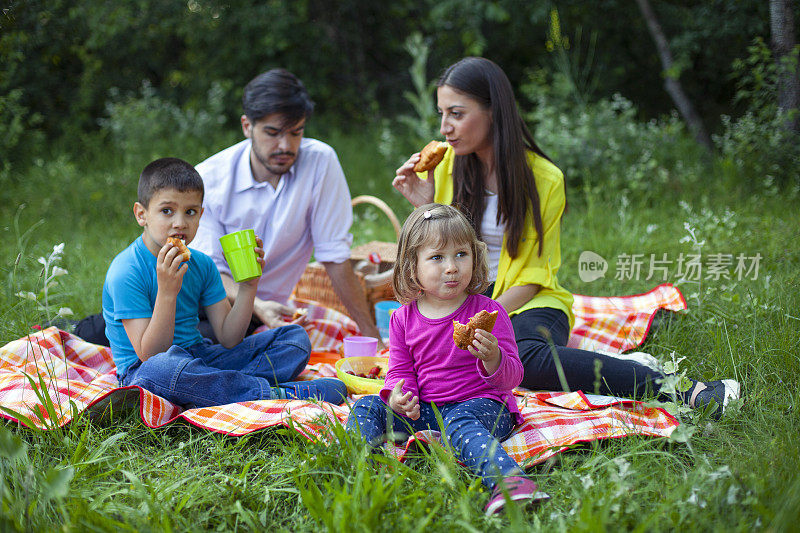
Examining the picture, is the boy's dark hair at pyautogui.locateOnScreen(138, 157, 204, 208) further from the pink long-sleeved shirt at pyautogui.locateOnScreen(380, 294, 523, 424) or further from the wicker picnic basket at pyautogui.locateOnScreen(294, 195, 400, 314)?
the wicker picnic basket at pyautogui.locateOnScreen(294, 195, 400, 314)

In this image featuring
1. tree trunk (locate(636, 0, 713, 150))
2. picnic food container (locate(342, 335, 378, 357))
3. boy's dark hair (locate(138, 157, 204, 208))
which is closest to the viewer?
boy's dark hair (locate(138, 157, 204, 208))

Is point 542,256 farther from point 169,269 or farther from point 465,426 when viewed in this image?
point 169,269

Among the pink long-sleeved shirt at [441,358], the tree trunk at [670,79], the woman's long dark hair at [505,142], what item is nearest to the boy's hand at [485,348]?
the pink long-sleeved shirt at [441,358]

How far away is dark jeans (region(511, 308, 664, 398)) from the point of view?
2.57 m

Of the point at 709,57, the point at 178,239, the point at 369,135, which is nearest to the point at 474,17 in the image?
the point at 369,135

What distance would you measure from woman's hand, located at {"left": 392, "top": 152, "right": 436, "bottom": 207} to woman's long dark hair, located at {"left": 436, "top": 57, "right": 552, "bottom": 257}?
19 cm

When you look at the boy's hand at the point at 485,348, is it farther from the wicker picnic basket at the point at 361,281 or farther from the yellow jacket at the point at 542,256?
the wicker picnic basket at the point at 361,281

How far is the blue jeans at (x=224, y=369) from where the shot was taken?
8.11ft

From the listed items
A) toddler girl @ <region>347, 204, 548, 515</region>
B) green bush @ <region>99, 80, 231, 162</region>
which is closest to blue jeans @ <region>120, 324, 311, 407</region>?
toddler girl @ <region>347, 204, 548, 515</region>

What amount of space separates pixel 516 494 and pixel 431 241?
2.68 feet

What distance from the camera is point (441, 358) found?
2.24 m

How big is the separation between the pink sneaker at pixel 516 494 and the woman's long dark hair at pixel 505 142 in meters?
1.36

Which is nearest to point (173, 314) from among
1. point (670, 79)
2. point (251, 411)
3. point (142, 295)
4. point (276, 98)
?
point (142, 295)

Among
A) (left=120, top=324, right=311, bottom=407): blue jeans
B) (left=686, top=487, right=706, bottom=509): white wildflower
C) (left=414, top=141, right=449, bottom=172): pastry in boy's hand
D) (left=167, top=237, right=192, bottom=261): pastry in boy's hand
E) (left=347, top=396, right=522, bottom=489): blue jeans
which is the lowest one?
(left=686, top=487, right=706, bottom=509): white wildflower
